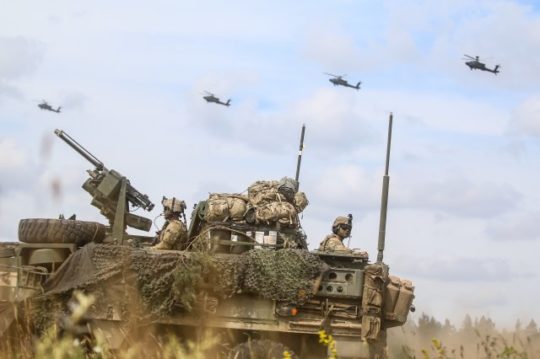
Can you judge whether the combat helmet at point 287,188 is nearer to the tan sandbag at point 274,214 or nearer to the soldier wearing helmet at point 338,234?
the tan sandbag at point 274,214

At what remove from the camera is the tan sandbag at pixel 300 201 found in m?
13.3

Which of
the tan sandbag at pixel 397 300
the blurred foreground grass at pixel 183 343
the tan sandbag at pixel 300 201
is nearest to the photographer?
the blurred foreground grass at pixel 183 343

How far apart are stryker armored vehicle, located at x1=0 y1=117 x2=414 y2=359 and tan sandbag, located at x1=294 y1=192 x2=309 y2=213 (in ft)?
3.95

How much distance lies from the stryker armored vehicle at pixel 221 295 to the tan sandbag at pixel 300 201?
120cm

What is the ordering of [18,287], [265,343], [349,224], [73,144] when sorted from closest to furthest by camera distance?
[265,343]
[18,287]
[349,224]
[73,144]

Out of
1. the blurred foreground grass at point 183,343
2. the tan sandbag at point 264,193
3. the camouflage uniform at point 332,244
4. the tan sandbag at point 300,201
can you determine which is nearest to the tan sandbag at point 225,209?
the tan sandbag at point 264,193

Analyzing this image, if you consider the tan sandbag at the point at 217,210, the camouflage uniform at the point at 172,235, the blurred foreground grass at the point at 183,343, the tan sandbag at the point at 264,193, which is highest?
the tan sandbag at the point at 264,193

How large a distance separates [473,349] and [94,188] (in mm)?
9882

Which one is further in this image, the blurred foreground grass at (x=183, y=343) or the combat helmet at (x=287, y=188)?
the combat helmet at (x=287, y=188)

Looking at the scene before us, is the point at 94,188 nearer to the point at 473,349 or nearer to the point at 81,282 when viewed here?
the point at 81,282

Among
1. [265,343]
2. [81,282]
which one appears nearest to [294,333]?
[265,343]

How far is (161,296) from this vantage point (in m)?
11.5

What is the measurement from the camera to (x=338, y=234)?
42.8 ft

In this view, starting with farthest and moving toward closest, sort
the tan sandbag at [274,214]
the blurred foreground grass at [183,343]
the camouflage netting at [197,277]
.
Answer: the tan sandbag at [274,214] → the camouflage netting at [197,277] → the blurred foreground grass at [183,343]
